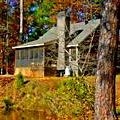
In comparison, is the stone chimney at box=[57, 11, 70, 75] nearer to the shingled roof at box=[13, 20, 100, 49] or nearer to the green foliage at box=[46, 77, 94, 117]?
the shingled roof at box=[13, 20, 100, 49]

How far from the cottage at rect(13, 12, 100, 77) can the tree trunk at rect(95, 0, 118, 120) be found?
67.9ft

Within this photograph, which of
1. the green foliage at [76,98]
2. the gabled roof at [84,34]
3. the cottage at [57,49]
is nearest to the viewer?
the green foliage at [76,98]

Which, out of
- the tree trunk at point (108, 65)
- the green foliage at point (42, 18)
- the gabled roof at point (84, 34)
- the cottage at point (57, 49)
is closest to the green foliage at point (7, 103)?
the cottage at point (57, 49)

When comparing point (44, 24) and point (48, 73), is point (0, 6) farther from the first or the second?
point (48, 73)

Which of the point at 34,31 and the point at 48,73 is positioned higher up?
the point at 34,31

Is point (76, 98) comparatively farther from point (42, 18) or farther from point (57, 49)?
point (42, 18)

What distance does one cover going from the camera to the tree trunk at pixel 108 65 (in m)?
7.94

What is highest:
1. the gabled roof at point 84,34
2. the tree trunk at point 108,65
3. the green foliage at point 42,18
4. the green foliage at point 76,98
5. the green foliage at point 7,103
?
the green foliage at point 42,18

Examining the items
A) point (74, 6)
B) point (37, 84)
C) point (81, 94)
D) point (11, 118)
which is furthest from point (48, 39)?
point (81, 94)

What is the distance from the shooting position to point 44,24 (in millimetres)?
45312

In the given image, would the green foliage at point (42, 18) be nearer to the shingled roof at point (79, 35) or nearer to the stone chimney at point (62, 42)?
the shingled roof at point (79, 35)

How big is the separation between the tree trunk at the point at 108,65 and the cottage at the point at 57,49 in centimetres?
2068

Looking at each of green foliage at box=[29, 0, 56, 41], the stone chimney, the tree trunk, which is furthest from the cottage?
the tree trunk

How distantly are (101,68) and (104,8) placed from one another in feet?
4.11
